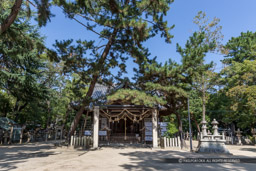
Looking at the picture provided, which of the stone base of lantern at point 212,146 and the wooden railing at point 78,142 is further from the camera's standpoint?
the wooden railing at point 78,142

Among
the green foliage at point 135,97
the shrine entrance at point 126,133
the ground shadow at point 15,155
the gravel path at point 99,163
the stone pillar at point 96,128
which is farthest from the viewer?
the shrine entrance at point 126,133

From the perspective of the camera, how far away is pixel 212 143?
9711 millimetres

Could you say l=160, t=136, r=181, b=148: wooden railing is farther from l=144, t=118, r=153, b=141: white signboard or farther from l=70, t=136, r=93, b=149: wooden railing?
l=70, t=136, r=93, b=149: wooden railing

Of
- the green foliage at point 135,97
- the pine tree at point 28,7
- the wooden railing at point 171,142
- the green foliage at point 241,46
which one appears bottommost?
the wooden railing at point 171,142

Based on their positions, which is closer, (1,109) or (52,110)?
(1,109)

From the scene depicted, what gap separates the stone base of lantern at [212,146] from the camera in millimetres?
9438

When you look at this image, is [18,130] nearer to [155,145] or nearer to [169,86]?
[155,145]

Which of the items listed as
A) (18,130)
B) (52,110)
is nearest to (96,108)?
(18,130)

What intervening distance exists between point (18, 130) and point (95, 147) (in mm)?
9913

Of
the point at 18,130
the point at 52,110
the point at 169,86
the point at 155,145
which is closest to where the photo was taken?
the point at 169,86

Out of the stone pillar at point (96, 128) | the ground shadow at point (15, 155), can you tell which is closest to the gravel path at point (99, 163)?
the ground shadow at point (15, 155)

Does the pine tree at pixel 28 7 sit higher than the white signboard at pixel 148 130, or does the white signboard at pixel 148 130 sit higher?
the pine tree at pixel 28 7

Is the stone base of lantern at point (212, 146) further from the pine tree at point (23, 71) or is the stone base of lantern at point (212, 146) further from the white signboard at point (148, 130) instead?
the pine tree at point (23, 71)

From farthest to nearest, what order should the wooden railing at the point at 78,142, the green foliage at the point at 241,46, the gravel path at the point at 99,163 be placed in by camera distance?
1. the green foliage at the point at 241,46
2. the wooden railing at the point at 78,142
3. the gravel path at the point at 99,163
